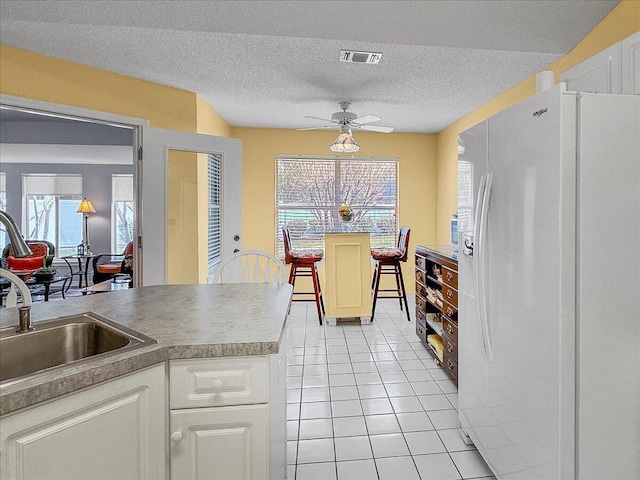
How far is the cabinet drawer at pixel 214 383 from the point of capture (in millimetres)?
1089

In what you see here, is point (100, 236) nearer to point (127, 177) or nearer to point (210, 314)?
point (127, 177)

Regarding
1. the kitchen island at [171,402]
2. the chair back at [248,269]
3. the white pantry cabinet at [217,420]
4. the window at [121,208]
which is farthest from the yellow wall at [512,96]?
the window at [121,208]

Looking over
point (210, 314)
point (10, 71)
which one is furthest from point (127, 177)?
point (210, 314)

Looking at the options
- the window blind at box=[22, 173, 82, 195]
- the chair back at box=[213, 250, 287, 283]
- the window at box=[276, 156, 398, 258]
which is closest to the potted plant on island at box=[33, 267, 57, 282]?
the chair back at box=[213, 250, 287, 283]

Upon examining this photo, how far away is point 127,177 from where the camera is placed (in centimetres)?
721

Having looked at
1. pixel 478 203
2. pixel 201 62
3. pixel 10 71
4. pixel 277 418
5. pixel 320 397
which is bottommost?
pixel 320 397

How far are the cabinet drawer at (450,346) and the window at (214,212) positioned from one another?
82.4 inches

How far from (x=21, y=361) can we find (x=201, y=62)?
7.98 feet

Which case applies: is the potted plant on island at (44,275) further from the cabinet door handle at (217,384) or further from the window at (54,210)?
the cabinet door handle at (217,384)

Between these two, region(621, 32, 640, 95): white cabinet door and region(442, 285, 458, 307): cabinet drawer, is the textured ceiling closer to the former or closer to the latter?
region(621, 32, 640, 95): white cabinet door

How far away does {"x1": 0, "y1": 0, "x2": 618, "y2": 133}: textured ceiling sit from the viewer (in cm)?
222

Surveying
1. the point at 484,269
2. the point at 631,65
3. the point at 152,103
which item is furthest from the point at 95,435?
the point at 152,103

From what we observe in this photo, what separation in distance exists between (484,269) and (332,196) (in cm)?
394

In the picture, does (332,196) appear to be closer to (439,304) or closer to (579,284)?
(439,304)
